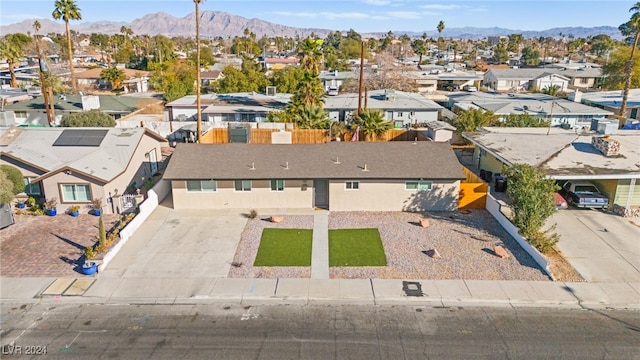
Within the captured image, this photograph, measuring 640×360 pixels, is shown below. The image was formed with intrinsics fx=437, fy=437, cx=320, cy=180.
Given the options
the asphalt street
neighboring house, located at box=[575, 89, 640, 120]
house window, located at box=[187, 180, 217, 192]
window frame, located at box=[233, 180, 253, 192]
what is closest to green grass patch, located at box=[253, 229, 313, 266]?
the asphalt street

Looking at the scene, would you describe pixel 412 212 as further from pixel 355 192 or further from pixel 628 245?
pixel 628 245

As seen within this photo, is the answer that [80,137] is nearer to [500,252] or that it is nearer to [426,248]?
[426,248]

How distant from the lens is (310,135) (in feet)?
133

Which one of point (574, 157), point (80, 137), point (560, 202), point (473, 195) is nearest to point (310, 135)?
point (473, 195)

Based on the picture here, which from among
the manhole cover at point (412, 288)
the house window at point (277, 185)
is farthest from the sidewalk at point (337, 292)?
the house window at point (277, 185)

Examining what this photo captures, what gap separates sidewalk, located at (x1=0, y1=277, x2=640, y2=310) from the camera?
712 inches

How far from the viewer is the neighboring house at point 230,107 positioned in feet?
162

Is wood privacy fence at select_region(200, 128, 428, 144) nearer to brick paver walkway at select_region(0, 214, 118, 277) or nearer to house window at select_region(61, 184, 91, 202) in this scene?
house window at select_region(61, 184, 91, 202)

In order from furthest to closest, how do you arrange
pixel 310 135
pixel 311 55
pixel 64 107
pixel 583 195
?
pixel 64 107 < pixel 311 55 < pixel 310 135 < pixel 583 195

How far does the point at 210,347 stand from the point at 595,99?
60.8m

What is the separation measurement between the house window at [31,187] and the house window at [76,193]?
2359 mm

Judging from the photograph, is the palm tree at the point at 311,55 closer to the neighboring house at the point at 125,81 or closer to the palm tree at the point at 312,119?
the palm tree at the point at 312,119

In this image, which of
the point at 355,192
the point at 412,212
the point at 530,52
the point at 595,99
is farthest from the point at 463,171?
the point at 530,52

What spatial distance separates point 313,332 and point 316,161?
14326 millimetres
